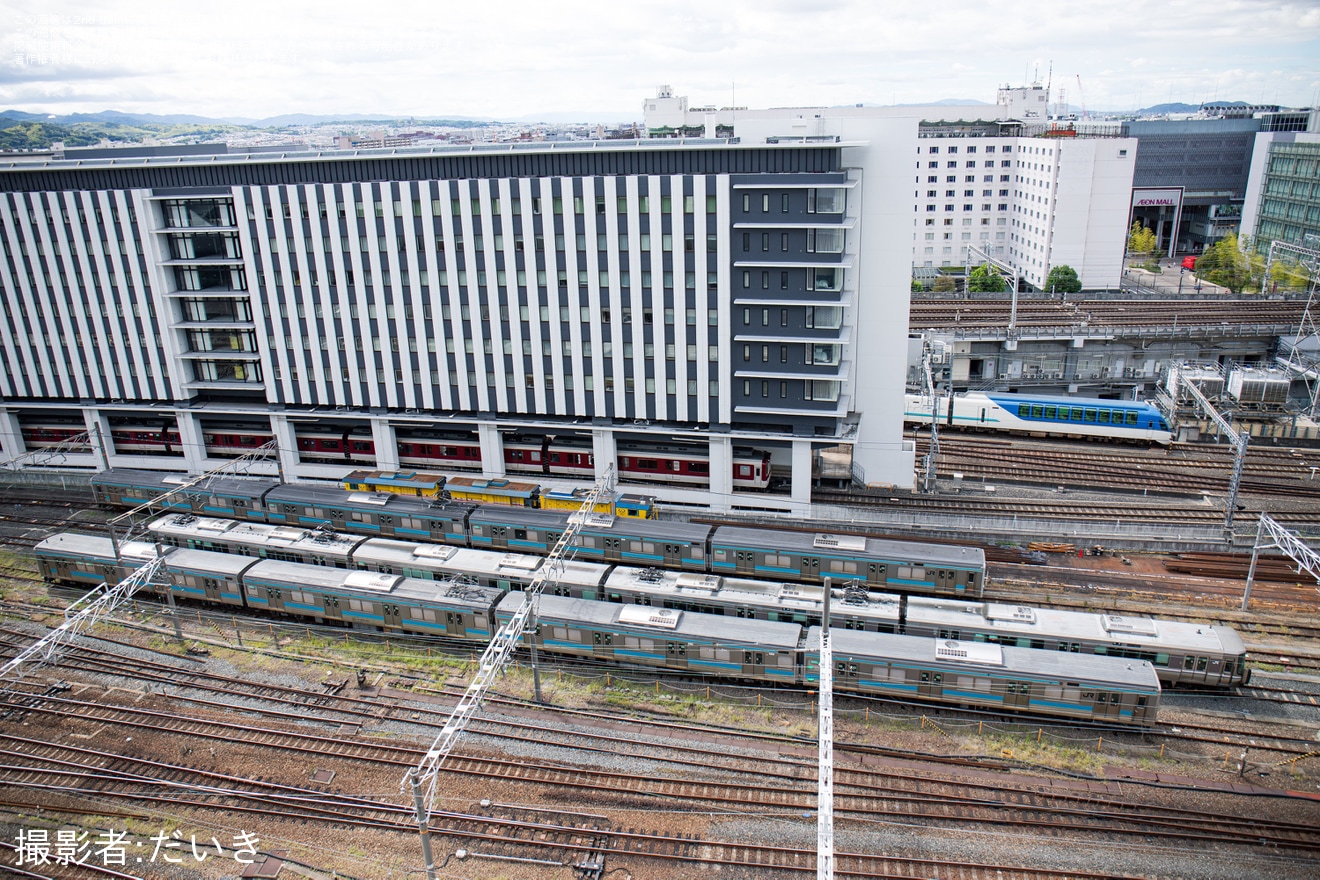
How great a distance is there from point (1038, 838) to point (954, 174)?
11138 centimetres

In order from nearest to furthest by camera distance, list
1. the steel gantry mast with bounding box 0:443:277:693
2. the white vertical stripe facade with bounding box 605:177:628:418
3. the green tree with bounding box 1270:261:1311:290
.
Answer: the steel gantry mast with bounding box 0:443:277:693 < the white vertical stripe facade with bounding box 605:177:628:418 < the green tree with bounding box 1270:261:1311:290

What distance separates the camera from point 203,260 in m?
66.9

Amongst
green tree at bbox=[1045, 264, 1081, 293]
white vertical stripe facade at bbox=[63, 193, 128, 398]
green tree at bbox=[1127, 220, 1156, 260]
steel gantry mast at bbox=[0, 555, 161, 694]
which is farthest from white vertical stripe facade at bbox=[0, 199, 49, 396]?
green tree at bbox=[1127, 220, 1156, 260]

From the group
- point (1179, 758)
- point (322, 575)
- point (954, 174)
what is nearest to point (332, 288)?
point (322, 575)

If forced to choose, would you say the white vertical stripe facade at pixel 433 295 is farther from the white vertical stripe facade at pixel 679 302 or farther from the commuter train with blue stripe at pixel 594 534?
the commuter train with blue stripe at pixel 594 534

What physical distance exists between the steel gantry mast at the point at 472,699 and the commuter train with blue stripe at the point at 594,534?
4759 millimetres

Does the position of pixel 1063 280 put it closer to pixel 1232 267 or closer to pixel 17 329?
pixel 1232 267

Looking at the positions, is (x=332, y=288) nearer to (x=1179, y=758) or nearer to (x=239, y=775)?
(x=239, y=775)

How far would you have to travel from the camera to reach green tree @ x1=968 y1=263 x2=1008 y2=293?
391 ft

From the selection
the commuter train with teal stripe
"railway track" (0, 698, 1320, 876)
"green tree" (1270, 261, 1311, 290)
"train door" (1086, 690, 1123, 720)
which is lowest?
"railway track" (0, 698, 1320, 876)

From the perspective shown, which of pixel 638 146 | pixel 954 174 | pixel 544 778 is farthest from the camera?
pixel 954 174

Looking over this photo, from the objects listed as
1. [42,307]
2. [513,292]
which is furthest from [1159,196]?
[42,307]

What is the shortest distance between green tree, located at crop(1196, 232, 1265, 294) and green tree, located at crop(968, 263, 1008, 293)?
29.9 meters

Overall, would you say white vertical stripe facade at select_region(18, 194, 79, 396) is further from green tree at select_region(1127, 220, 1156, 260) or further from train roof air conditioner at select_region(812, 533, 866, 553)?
green tree at select_region(1127, 220, 1156, 260)
